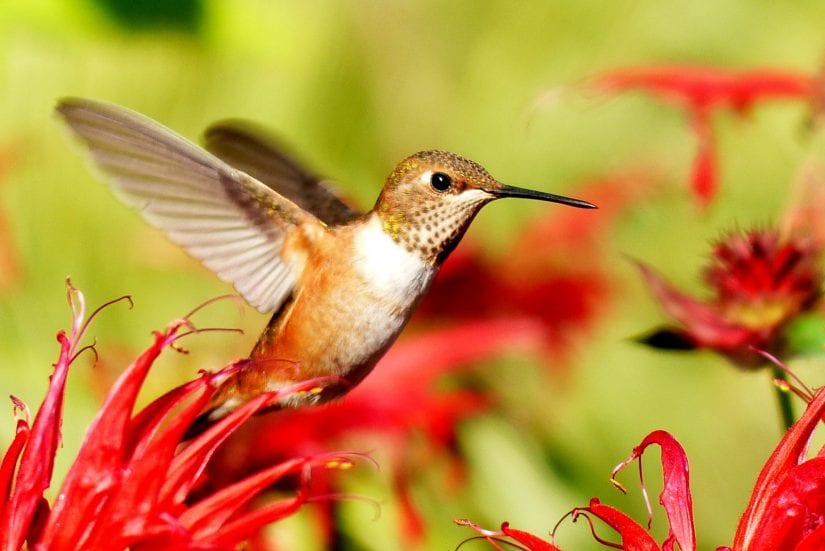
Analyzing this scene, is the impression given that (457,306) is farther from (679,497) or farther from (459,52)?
(679,497)

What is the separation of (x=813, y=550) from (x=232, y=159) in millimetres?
637

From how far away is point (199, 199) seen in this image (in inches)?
36.6

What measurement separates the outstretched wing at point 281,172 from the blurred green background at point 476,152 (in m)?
0.40

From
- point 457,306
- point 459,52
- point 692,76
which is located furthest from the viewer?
point 459,52

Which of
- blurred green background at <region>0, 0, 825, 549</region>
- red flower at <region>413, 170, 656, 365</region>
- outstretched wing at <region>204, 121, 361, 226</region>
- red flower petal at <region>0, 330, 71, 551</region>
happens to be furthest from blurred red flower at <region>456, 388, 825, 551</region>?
red flower at <region>413, 170, 656, 365</region>

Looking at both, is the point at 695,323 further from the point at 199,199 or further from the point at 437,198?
the point at 199,199

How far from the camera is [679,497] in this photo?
29.4 inches

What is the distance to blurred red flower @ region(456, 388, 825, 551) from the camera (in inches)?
27.9

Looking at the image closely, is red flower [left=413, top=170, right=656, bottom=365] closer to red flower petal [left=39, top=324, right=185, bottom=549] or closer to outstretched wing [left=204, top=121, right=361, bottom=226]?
outstretched wing [left=204, top=121, right=361, bottom=226]

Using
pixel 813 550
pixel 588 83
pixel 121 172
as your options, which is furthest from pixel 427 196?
pixel 588 83

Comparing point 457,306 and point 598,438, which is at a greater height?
point 457,306

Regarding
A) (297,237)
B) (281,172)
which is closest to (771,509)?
(297,237)

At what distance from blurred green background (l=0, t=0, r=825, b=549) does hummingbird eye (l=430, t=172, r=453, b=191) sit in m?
0.58

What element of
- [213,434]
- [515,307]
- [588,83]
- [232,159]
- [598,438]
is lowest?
[598,438]
